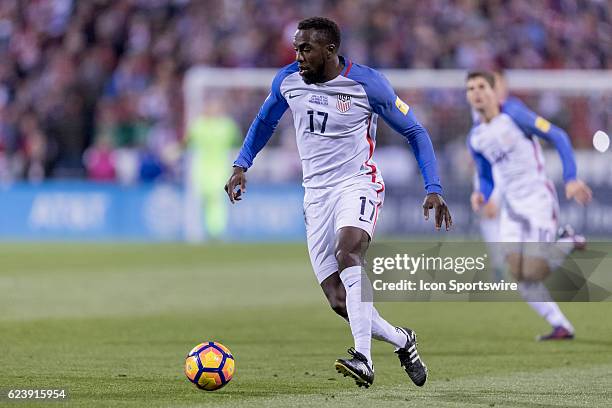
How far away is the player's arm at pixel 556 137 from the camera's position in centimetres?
1012

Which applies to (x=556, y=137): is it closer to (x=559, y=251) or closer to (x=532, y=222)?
(x=532, y=222)

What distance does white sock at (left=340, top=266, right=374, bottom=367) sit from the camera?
289 inches

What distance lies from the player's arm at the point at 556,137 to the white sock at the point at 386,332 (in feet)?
9.54

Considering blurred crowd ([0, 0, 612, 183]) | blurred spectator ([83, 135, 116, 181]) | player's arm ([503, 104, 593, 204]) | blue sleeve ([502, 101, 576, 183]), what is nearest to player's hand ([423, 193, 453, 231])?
player's arm ([503, 104, 593, 204])

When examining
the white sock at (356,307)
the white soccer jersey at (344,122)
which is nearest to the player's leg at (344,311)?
the white sock at (356,307)

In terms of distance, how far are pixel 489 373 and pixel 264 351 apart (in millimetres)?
1982

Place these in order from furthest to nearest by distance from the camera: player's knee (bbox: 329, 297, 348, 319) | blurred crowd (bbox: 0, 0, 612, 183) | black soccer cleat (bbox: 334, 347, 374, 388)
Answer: blurred crowd (bbox: 0, 0, 612, 183)
player's knee (bbox: 329, 297, 348, 319)
black soccer cleat (bbox: 334, 347, 374, 388)

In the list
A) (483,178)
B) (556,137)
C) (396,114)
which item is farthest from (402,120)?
(483,178)

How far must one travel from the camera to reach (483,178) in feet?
36.2

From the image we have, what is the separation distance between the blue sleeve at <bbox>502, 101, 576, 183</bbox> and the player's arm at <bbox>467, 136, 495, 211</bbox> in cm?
44

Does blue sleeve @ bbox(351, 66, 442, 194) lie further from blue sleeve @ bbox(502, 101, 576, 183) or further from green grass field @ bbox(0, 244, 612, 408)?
blue sleeve @ bbox(502, 101, 576, 183)

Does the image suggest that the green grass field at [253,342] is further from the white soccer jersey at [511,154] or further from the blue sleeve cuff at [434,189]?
the white soccer jersey at [511,154]

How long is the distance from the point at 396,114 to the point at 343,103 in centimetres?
34

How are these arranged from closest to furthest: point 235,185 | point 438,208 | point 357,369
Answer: point 357,369, point 438,208, point 235,185
